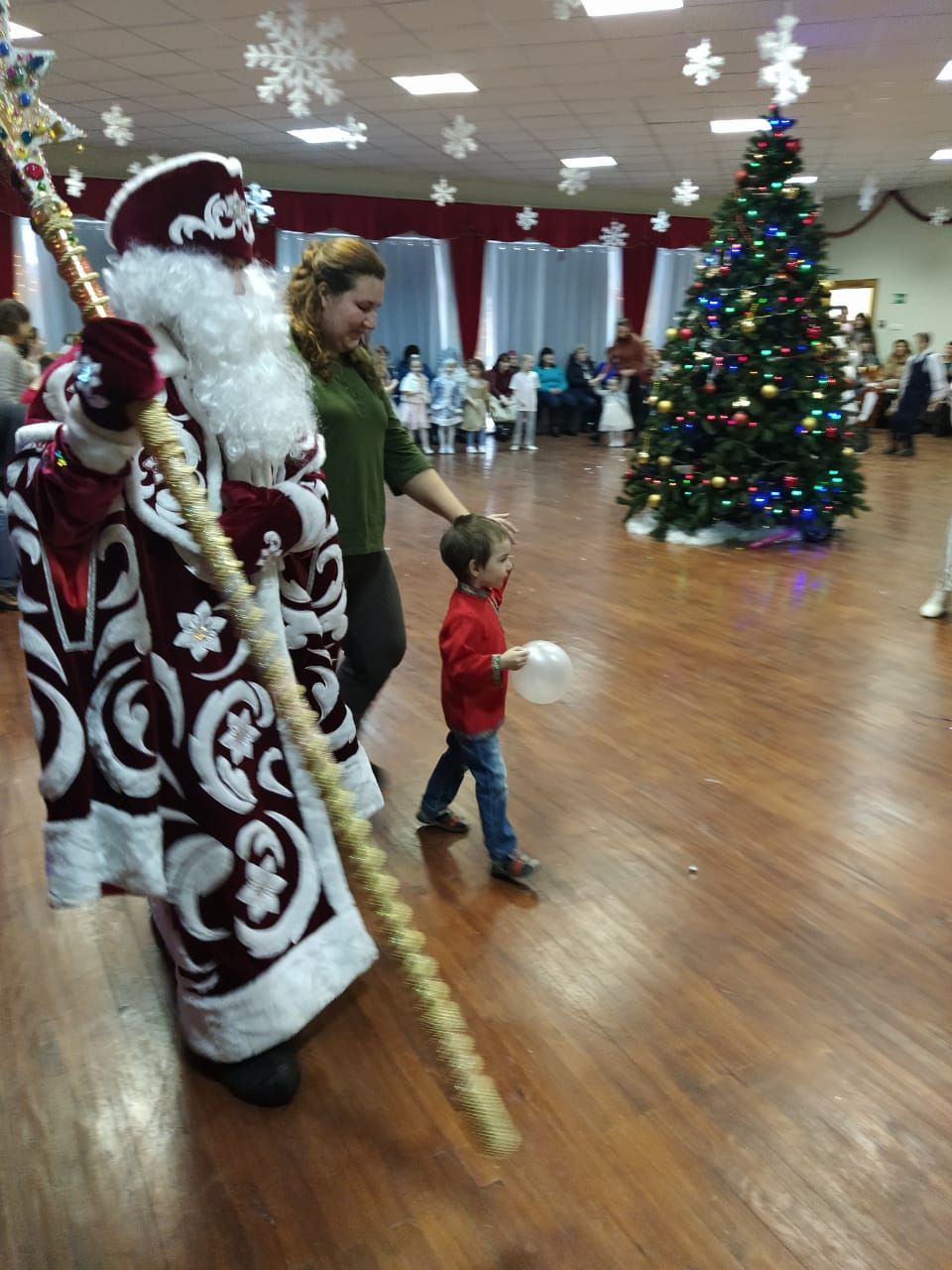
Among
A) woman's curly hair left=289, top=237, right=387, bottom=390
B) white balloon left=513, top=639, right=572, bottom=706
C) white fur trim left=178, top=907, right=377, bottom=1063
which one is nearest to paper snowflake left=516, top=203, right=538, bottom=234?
woman's curly hair left=289, top=237, right=387, bottom=390

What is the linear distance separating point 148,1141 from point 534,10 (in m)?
6.58

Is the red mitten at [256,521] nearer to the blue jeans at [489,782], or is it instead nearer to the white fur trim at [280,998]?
the white fur trim at [280,998]

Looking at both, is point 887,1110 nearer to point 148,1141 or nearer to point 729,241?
point 148,1141

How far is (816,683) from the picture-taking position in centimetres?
350

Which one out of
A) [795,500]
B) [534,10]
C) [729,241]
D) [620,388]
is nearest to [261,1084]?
[795,500]

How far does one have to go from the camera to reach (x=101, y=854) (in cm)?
142

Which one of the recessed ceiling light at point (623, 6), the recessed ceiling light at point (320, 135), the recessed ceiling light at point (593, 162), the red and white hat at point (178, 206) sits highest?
the recessed ceiling light at point (623, 6)

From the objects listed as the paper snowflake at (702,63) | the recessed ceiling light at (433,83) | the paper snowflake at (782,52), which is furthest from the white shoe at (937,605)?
the recessed ceiling light at (433,83)

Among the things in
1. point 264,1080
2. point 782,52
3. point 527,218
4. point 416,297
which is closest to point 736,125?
point 782,52

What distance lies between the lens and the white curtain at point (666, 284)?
13.7 metres

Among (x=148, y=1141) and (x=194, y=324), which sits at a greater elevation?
(x=194, y=324)

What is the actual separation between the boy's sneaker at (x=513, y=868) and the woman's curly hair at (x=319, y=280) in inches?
47.5

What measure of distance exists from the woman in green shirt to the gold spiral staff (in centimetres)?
76

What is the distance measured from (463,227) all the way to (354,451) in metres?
11.3
